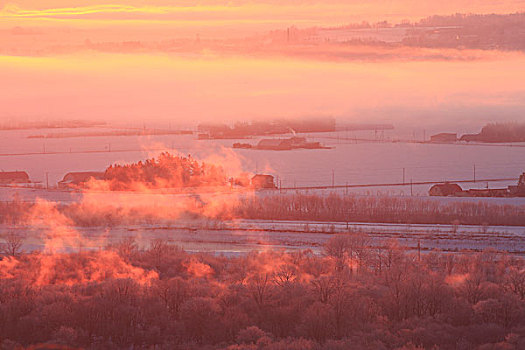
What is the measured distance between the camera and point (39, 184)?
Answer: 22766mm

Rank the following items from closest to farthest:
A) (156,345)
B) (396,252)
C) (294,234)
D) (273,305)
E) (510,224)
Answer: (156,345) → (273,305) → (396,252) → (294,234) → (510,224)

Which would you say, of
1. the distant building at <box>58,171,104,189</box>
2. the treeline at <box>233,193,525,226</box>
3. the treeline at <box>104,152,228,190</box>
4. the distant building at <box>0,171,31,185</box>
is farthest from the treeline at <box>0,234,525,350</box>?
the distant building at <box>0,171,31,185</box>

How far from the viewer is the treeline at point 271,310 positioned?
6.46 meters

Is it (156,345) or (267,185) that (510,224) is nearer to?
(267,185)

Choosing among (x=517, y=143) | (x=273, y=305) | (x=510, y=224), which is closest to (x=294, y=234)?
(x=510, y=224)

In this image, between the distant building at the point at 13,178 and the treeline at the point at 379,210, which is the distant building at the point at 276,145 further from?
the treeline at the point at 379,210

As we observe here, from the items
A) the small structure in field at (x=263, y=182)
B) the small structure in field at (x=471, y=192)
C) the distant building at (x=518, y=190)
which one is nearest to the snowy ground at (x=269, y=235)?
the small structure in field at (x=471, y=192)

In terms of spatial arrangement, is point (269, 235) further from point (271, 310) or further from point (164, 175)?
point (164, 175)

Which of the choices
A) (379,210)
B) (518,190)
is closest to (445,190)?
(518,190)

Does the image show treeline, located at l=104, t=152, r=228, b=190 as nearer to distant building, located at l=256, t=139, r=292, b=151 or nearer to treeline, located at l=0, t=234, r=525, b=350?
treeline, located at l=0, t=234, r=525, b=350

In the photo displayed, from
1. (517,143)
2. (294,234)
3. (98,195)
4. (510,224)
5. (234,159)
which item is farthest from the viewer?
(517,143)

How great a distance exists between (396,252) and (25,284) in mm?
5189

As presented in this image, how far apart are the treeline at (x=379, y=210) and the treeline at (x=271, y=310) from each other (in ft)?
20.5

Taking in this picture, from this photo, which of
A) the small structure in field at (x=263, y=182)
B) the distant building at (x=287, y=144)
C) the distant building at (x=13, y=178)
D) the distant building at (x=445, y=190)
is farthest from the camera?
the distant building at (x=287, y=144)
